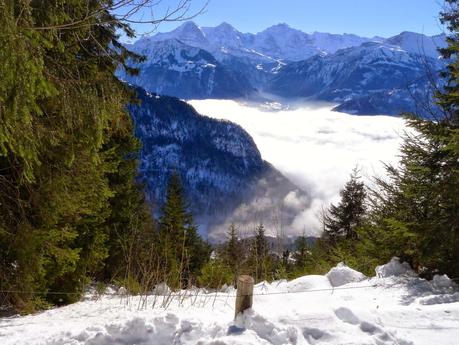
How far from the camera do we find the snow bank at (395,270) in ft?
28.8

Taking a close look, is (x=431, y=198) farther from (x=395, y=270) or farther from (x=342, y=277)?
(x=342, y=277)

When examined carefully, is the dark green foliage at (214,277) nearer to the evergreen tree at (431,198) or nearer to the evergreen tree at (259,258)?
the evergreen tree at (259,258)

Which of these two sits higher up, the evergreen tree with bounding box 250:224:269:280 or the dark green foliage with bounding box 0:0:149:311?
the dark green foliage with bounding box 0:0:149:311

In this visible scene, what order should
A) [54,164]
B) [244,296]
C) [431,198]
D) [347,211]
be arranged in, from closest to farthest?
[244,296] → [54,164] → [431,198] → [347,211]

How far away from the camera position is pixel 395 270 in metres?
8.88

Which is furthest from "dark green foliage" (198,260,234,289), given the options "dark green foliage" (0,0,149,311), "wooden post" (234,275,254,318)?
"wooden post" (234,275,254,318)

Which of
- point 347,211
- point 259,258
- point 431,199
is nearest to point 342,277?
point 431,199

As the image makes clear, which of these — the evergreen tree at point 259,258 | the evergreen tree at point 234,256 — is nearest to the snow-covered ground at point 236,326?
the evergreen tree at point 259,258

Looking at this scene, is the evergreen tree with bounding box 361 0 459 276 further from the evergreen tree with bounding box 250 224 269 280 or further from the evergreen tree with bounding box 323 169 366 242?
the evergreen tree with bounding box 323 169 366 242

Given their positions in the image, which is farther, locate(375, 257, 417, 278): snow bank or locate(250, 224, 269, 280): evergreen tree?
locate(375, 257, 417, 278): snow bank

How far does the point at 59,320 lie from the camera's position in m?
5.70

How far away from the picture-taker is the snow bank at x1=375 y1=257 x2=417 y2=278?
8.79m

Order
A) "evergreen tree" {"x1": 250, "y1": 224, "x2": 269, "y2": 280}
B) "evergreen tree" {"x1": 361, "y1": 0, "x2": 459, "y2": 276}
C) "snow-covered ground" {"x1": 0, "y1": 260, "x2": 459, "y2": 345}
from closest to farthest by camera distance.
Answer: "snow-covered ground" {"x1": 0, "y1": 260, "x2": 459, "y2": 345}, "evergreen tree" {"x1": 361, "y1": 0, "x2": 459, "y2": 276}, "evergreen tree" {"x1": 250, "y1": 224, "x2": 269, "y2": 280}

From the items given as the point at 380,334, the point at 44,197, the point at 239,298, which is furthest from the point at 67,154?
the point at 380,334
